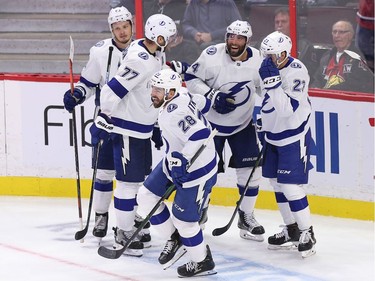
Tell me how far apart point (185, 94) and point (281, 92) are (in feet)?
1.88

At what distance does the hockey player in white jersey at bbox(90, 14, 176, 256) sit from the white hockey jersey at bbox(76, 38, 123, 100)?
9.0 inches

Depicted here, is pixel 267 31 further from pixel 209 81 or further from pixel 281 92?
pixel 281 92

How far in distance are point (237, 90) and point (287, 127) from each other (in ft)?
1.46

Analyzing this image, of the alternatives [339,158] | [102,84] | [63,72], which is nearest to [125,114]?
[102,84]

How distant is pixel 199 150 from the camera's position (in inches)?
159

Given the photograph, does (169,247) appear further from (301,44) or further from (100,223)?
(301,44)

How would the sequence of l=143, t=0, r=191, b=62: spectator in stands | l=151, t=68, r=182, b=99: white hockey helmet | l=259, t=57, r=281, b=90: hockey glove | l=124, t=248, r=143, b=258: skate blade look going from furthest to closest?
1. l=143, t=0, r=191, b=62: spectator in stands
2. l=124, t=248, r=143, b=258: skate blade
3. l=259, t=57, r=281, b=90: hockey glove
4. l=151, t=68, r=182, b=99: white hockey helmet

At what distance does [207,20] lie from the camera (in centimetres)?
618

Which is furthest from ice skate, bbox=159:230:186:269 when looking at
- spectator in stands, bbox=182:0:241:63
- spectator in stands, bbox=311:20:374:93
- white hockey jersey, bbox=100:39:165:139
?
spectator in stands, bbox=182:0:241:63

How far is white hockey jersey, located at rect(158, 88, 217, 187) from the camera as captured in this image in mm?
4035

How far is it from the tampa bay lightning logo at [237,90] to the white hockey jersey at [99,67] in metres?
0.59

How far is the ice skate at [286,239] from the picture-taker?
4.82 meters

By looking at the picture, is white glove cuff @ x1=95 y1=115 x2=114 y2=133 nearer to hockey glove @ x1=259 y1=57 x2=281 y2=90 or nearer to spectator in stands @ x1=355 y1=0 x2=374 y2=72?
hockey glove @ x1=259 y1=57 x2=281 y2=90

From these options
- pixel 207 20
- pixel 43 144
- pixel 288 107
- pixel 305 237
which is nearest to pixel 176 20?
pixel 207 20
